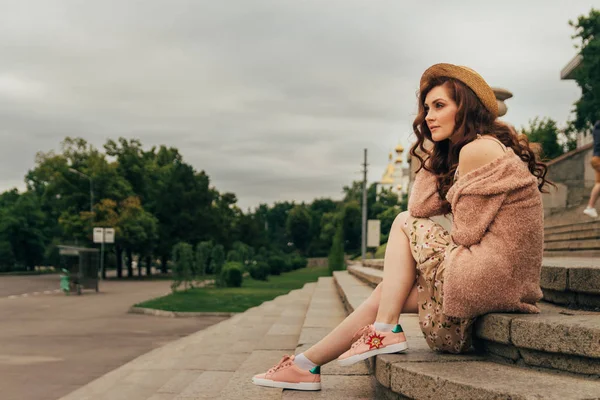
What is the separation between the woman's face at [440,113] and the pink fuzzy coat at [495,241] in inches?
13.9

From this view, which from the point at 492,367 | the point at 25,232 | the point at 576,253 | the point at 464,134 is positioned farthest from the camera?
the point at 25,232

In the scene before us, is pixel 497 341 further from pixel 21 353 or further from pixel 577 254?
pixel 21 353

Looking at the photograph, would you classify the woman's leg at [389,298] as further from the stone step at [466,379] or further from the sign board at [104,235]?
the sign board at [104,235]

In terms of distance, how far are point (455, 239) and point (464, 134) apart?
0.54m

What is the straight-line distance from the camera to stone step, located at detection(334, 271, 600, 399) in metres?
2.27

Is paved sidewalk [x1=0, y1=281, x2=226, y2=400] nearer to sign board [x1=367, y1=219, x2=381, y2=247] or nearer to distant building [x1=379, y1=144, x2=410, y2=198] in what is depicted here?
sign board [x1=367, y1=219, x2=381, y2=247]

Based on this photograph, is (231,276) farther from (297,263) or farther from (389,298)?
(297,263)

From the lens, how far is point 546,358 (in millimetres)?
2658

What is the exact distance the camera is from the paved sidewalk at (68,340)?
698cm

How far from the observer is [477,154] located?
290cm

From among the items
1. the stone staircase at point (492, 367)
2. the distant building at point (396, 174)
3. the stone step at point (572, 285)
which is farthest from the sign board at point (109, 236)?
the distant building at point (396, 174)

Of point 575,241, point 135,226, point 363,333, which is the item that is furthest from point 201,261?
point 363,333

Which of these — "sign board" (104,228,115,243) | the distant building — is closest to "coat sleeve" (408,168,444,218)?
"sign board" (104,228,115,243)

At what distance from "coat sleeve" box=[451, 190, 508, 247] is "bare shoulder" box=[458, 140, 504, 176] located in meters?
0.13
